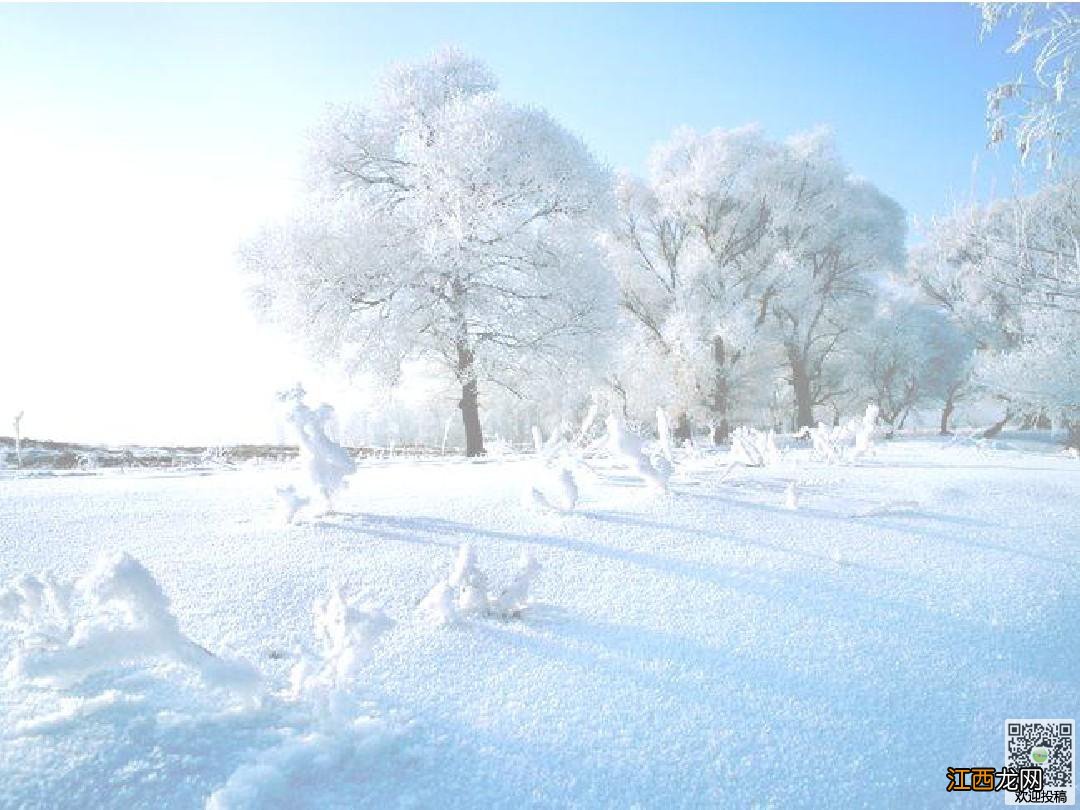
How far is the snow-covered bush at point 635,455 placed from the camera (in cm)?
333

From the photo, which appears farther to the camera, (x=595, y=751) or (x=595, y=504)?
(x=595, y=504)

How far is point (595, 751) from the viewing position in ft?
4.79

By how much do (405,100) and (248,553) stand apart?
10.6 metres

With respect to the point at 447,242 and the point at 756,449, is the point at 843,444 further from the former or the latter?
the point at 447,242

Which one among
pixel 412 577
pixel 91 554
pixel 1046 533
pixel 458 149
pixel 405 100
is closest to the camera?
pixel 412 577

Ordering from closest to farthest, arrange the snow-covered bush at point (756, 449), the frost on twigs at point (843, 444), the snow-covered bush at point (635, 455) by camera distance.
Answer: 1. the snow-covered bush at point (635, 455)
2. the snow-covered bush at point (756, 449)
3. the frost on twigs at point (843, 444)


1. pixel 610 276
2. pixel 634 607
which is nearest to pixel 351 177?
pixel 610 276

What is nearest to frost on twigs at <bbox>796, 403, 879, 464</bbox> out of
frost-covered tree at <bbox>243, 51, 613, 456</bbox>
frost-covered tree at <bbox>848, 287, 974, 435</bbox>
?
→ frost-covered tree at <bbox>243, 51, 613, 456</bbox>

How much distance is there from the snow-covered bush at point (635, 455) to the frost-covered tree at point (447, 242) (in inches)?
270

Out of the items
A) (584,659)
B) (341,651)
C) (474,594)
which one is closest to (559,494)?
(474,594)

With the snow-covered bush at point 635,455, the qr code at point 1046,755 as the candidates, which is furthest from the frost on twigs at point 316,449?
the qr code at point 1046,755

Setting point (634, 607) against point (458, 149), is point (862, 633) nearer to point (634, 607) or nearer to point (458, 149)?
point (634, 607)

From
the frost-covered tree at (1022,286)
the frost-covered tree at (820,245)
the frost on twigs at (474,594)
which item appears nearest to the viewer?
the frost on twigs at (474,594)

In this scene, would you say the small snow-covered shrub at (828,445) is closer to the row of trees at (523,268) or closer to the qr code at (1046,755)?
the row of trees at (523,268)
